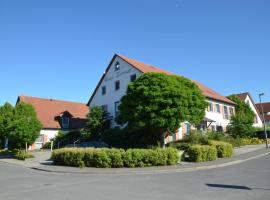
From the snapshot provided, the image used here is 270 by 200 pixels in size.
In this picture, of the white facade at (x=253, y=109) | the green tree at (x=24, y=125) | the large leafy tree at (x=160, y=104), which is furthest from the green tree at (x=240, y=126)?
the green tree at (x=24, y=125)

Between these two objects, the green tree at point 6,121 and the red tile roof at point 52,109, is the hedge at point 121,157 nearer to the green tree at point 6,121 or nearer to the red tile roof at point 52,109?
the green tree at point 6,121

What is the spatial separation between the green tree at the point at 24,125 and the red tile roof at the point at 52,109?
9.89m

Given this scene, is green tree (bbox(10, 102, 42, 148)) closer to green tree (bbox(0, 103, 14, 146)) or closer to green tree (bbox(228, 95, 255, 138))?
green tree (bbox(0, 103, 14, 146))

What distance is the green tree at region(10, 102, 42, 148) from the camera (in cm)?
2700

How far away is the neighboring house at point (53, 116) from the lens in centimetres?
3894

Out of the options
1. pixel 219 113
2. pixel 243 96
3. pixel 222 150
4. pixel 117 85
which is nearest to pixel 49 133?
pixel 117 85

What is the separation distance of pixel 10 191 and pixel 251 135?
37251 millimetres

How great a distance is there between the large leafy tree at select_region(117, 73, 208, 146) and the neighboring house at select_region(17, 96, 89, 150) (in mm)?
16742

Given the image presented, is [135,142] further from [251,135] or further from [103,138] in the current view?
[251,135]

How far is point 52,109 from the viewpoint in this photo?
43.0 m

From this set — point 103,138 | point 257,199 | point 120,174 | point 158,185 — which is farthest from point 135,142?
point 257,199

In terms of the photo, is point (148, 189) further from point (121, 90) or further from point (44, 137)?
point (44, 137)

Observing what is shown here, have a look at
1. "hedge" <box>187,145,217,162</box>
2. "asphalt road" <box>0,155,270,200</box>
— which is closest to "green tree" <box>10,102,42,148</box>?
"asphalt road" <box>0,155,270,200</box>

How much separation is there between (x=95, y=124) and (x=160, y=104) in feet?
40.0
